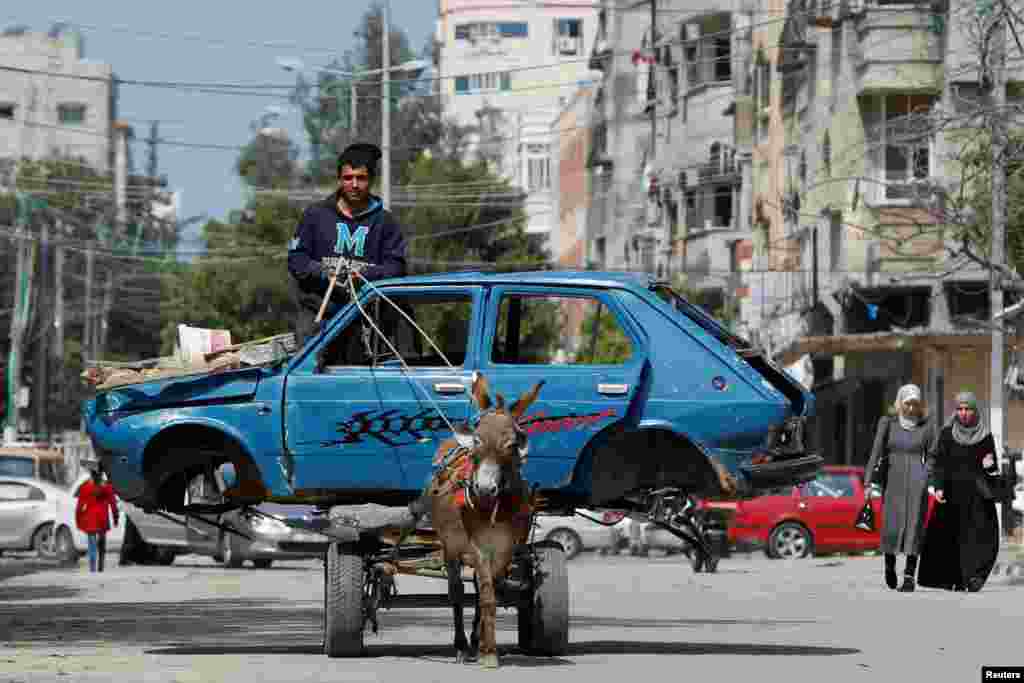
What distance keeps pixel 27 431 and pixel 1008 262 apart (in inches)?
2439

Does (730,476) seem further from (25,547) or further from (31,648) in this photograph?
(25,547)

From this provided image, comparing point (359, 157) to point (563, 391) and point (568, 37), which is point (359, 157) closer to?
point (563, 391)

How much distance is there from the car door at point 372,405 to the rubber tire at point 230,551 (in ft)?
77.4

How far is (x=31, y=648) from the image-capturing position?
16.7m

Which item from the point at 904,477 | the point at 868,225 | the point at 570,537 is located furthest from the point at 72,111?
the point at 904,477

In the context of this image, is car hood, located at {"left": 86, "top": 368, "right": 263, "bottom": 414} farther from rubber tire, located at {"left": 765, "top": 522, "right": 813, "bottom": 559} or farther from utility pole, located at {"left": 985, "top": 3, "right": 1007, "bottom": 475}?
rubber tire, located at {"left": 765, "top": 522, "right": 813, "bottom": 559}

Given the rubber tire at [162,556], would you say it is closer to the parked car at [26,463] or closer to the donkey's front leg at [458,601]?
the parked car at [26,463]

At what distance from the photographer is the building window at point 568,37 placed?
487 ft

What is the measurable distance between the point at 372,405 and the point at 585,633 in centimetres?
377

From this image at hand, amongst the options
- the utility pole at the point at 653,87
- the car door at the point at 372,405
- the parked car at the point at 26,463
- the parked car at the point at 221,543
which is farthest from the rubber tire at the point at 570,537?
the utility pole at the point at 653,87

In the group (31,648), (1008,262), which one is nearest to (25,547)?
(1008,262)

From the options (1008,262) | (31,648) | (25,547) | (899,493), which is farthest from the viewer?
(25,547)

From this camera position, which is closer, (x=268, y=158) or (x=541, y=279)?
(x=541, y=279)

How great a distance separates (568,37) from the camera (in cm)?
14950
